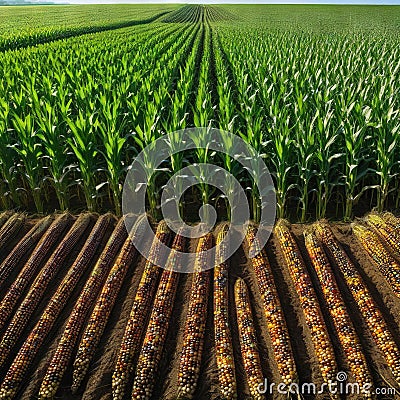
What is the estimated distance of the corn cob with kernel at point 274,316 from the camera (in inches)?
149

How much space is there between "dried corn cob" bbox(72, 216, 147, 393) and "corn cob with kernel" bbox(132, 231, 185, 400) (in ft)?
1.74

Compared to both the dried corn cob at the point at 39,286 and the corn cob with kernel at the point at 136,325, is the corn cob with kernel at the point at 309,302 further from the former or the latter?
the dried corn cob at the point at 39,286

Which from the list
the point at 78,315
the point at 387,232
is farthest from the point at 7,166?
the point at 387,232

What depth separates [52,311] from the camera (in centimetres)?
453

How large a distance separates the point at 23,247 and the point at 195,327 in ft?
9.61

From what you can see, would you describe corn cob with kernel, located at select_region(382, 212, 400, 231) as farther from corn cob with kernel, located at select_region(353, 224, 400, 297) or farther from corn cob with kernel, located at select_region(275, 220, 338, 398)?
corn cob with kernel, located at select_region(275, 220, 338, 398)

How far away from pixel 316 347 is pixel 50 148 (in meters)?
5.15

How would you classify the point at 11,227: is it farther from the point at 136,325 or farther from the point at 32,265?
the point at 136,325

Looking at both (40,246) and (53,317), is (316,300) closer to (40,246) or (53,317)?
(53,317)

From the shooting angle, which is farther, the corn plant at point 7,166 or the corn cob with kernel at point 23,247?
the corn plant at point 7,166

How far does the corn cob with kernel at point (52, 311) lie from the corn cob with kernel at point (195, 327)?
1517mm

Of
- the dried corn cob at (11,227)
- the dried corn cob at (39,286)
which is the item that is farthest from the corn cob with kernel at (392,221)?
the dried corn cob at (11,227)

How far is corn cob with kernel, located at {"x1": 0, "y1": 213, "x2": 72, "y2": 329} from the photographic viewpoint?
15.2ft

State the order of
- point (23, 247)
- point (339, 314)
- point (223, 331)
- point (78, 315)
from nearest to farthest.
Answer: point (223, 331) < point (339, 314) < point (78, 315) < point (23, 247)
